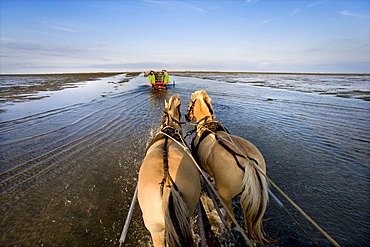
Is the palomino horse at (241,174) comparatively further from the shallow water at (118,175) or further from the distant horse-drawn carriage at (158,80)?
the distant horse-drawn carriage at (158,80)

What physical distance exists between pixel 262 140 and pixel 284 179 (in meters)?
2.60

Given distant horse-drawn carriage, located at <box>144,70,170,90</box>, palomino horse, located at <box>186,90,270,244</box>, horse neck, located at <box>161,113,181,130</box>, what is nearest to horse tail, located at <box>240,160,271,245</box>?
palomino horse, located at <box>186,90,270,244</box>

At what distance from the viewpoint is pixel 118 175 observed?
5.06 m

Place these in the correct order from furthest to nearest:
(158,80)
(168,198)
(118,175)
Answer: (158,80)
(118,175)
(168,198)

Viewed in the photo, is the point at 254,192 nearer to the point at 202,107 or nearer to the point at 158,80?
the point at 202,107

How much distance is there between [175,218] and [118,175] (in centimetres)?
342

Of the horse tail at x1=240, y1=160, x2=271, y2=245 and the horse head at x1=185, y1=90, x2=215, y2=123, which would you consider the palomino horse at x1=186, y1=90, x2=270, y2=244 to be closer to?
the horse tail at x1=240, y1=160, x2=271, y2=245

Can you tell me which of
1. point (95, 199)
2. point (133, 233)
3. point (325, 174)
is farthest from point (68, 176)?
point (325, 174)

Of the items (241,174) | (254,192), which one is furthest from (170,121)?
(254,192)

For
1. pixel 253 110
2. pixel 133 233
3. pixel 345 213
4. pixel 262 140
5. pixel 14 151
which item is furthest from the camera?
pixel 253 110

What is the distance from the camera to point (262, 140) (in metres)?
7.26

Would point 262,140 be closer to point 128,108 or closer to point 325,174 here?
point 325,174

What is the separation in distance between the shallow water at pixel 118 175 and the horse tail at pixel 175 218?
1324 mm

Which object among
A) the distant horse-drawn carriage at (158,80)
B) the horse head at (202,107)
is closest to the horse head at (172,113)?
the horse head at (202,107)
